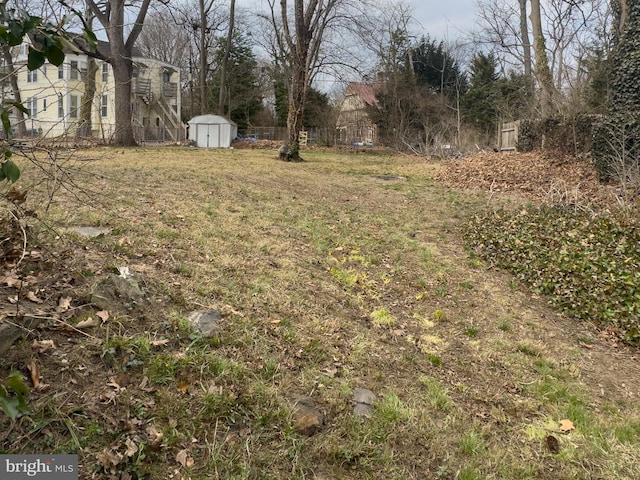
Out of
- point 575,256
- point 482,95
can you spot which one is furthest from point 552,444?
point 482,95

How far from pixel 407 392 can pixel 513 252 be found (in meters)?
3.94

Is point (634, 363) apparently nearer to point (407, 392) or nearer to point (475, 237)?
point (407, 392)

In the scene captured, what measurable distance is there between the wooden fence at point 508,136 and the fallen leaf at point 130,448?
54.8 ft

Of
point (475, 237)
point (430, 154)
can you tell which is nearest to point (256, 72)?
point (430, 154)

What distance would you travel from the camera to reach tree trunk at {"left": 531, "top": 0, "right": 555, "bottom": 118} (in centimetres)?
1581

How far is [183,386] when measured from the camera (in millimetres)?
2527

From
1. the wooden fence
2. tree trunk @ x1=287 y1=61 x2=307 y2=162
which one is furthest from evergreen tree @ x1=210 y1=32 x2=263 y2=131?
the wooden fence

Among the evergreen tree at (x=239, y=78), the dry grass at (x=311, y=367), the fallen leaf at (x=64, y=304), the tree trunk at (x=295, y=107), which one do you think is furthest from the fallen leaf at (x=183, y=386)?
the evergreen tree at (x=239, y=78)

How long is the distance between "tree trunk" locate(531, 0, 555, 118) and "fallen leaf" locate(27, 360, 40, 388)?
624 inches

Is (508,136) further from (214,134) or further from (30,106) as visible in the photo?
(30,106)

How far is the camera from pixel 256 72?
35.2 meters

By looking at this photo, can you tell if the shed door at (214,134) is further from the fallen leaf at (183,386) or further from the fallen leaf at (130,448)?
the fallen leaf at (130,448)

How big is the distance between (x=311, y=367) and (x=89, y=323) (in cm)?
140

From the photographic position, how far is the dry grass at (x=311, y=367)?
2.26 meters
